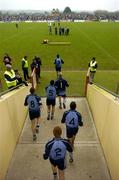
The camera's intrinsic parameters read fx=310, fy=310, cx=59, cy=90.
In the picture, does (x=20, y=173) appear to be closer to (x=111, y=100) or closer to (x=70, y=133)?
(x=70, y=133)

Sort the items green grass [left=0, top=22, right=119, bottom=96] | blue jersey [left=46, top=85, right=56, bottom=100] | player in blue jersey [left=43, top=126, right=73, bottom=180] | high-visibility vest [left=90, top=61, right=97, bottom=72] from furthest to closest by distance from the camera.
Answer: green grass [left=0, top=22, right=119, bottom=96] → high-visibility vest [left=90, top=61, right=97, bottom=72] → blue jersey [left=46, top=85, right=56, bottom=100] → player in blue jersey [left=43, top=126, right=73, bottom=180]

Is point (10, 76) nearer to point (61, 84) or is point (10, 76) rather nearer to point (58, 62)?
point (61, 84)

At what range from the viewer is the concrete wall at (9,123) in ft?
26.8

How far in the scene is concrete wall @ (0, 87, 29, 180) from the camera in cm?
816

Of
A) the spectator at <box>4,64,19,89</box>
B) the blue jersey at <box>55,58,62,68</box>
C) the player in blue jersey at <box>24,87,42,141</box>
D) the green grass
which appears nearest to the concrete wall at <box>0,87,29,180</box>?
the spectator at <box>4,64,19,89</box>

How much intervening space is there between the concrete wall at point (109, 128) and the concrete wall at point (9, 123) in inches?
110

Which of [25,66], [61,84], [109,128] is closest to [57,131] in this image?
[109,128]

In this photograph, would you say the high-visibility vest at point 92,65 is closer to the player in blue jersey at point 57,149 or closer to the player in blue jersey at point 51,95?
the player in blue jersey at point 51,95

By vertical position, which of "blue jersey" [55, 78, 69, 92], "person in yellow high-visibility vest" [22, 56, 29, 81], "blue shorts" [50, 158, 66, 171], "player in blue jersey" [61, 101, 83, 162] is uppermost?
"player in blue jersey" [61, 101, 83, 162]

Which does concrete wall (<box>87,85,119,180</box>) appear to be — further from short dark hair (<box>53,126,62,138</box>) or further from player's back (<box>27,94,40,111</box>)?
player's back (<box>27,94,40,111</box>)

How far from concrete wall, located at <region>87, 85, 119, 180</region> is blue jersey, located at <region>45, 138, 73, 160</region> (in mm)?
1447

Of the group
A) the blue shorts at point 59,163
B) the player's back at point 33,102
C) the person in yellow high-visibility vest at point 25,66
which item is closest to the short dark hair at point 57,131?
the blue shorts at point 59,163

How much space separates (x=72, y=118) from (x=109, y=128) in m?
1.15

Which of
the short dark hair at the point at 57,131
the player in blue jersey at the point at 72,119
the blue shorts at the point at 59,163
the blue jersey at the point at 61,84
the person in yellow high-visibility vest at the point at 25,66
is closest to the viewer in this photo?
the short dark hair at the point at 57,131
